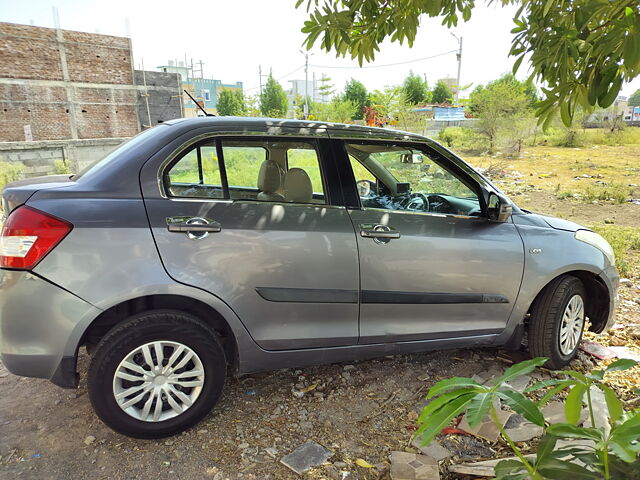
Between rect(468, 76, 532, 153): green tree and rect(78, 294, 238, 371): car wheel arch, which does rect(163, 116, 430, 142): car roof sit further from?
rect(468, 76, 532, 153): green tree

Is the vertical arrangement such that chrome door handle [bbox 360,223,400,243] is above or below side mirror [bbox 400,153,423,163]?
below

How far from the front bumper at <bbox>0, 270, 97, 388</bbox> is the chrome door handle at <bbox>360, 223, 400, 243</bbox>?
155cm

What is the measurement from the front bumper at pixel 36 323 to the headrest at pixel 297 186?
1.27 metres

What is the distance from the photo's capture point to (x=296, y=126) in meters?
2.81

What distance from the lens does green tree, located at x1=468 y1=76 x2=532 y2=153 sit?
920 inches

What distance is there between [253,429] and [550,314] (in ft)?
7.24

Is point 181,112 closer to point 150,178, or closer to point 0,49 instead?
point 0,49

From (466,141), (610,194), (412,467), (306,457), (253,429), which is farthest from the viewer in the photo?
(466,141)

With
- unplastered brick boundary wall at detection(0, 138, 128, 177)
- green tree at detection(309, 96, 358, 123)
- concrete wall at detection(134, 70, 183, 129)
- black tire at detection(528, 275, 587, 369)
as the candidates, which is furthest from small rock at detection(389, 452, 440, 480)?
concrete wall at detection(134, 70, 183, 129)

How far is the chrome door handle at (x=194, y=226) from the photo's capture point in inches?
94.8

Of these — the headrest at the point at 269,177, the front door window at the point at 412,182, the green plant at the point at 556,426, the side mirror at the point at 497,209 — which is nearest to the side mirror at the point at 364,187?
the front door window at the point at 412,182

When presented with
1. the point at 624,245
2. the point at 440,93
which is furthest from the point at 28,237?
the point at 440,93

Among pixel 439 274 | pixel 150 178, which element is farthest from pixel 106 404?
pixel 439 274

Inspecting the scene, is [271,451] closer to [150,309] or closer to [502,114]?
[150,309]
